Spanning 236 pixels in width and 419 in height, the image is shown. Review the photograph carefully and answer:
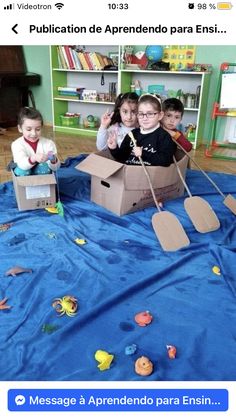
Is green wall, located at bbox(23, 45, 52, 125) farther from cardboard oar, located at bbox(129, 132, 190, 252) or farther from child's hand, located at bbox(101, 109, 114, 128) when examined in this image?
cardboard oar, located at bbox(129, 132, 190, 252)

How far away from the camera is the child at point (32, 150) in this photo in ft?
5.68

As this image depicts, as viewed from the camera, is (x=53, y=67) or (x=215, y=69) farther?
(x=53, y=67)

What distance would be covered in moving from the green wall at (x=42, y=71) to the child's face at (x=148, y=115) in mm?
2716

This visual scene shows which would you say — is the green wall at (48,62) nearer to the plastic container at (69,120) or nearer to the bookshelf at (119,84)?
the bookshelf at (119,84)

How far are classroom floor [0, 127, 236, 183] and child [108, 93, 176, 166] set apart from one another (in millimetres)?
856

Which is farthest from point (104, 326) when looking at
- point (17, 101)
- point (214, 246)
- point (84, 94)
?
point (17, 101)

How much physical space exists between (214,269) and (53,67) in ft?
10.8

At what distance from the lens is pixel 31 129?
68.8 inches

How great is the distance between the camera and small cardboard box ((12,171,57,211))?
5.47 ft

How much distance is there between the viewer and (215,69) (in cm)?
320
